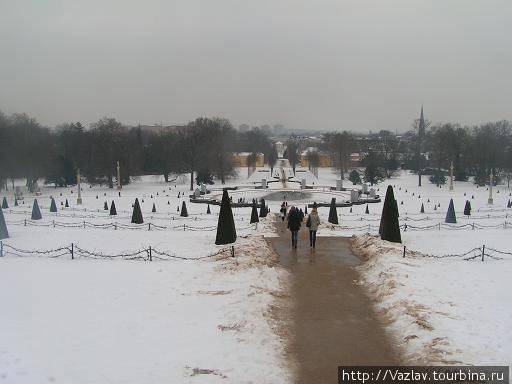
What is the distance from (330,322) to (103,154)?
206 feet

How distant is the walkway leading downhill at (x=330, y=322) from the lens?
9.87 metres

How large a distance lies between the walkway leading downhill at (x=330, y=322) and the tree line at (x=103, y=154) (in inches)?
1937

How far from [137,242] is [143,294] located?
982 centimetres

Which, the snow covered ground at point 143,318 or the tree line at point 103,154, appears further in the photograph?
the tree line at point 103,154

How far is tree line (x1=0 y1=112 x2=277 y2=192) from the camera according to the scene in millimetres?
65188

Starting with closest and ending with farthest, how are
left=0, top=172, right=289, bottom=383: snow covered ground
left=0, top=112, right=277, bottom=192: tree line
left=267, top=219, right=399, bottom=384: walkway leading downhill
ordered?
left=0, top=172, right=289, bottom=383: snow covered ground
left=267, top=219, right=399, bottom=384: walkway leading downhill
left=0, top=112, right=277, bottom=192: tree line

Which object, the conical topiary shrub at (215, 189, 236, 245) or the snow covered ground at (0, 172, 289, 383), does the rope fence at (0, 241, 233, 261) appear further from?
the conical topiary shrub at (215, 189, 236, 245)

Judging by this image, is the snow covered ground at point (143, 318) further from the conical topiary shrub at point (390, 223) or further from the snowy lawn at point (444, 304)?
the conical topiary shrub at point (390, 223)

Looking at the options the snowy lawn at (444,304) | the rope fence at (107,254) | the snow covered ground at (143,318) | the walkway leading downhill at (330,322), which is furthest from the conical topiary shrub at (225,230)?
the snowy lawn at (444,304)

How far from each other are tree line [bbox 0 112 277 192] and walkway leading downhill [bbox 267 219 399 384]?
49209mm

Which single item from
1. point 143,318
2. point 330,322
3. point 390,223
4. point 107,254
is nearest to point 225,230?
point 107,254

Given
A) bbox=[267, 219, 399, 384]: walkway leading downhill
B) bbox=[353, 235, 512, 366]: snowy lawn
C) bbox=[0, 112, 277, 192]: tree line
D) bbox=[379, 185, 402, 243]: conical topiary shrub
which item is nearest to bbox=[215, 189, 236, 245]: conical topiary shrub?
bbox=[267, 219, 399, 384]: walkway leading downhill

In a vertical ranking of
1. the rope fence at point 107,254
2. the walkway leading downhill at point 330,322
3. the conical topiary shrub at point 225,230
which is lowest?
the walkway leading downhill at point 330,322

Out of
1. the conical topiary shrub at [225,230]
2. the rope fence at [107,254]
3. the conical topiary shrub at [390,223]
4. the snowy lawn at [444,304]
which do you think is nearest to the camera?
the snowy lawn at [444,304]
